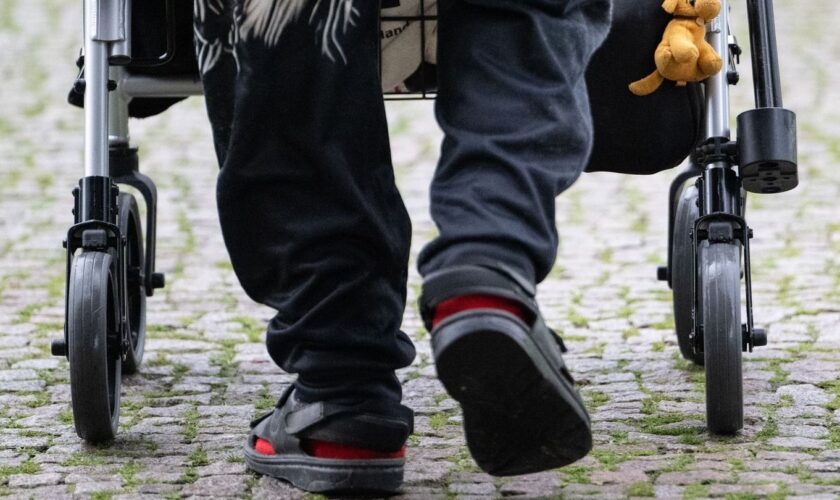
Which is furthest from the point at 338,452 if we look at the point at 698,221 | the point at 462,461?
the point at 698,221

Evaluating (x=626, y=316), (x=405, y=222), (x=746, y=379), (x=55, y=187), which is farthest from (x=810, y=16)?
(x=405, y=222)

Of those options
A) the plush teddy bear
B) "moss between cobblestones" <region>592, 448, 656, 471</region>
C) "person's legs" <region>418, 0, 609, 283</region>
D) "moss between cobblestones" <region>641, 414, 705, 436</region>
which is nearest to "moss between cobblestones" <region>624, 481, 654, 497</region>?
"moss between cobblestones" <region>592, 448, 656, 471</region>

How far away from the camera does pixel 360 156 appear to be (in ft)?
7.08

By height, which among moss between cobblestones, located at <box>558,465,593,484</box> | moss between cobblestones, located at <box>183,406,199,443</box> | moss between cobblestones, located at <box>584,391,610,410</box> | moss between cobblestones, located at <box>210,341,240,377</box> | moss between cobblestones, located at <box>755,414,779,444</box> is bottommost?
moss between cobblestones, located at <box>558,465,593,484</box>

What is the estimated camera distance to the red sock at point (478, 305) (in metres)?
1.85

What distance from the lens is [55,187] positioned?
6.30 meters

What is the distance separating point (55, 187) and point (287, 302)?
431cm

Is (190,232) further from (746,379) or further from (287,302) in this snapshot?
(287,302)

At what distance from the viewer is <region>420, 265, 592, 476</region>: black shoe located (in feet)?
6.03

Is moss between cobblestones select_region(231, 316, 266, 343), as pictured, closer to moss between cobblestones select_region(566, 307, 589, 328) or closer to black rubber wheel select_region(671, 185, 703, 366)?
moss between cobblestones select_region(566, 307, 589, 328)

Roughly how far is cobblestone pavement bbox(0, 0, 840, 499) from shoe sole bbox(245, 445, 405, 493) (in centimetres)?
5

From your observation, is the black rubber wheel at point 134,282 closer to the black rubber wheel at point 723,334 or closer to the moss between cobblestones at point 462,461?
the moss between cobblestones at point 462,461

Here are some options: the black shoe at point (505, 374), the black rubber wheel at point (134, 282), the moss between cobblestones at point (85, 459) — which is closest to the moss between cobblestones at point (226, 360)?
the black rubber wheel at point (134, 282)

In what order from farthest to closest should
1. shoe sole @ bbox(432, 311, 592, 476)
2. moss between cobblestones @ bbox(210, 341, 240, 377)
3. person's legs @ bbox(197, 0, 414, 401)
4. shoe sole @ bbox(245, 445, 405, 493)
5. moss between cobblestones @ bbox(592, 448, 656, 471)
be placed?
1. moss between cobblestones @ bbox(210, 341, 240, 377)
2. moss between cobblestones @ bbox(592, 448, 656, 471)
3. shoe sole @ bbox(245, 445, 405, 493)
4. person's legs @ bbox(197, 0, 414, 401)
5. shoe sole @ bbox(432, 311, 592, 476)
